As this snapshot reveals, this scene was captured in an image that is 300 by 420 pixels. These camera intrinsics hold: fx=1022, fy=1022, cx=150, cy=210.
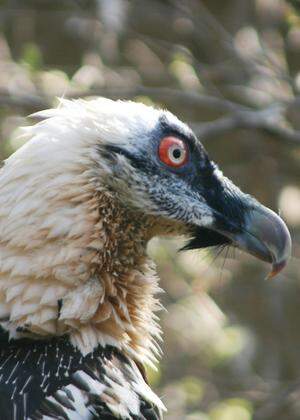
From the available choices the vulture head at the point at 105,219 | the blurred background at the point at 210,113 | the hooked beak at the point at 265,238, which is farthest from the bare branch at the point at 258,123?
the hooked beak at the point at 265,238

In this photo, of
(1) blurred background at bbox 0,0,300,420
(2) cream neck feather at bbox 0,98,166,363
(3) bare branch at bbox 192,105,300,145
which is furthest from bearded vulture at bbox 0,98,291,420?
(3) bare branch at bbox 192,105,300,145

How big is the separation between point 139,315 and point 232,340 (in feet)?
7.07

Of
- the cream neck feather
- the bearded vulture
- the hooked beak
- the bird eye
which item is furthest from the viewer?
the bird eye

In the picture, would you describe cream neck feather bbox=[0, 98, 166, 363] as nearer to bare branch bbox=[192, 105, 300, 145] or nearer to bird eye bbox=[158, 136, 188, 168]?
bird eye bbox=[158, 136, 188, 168]

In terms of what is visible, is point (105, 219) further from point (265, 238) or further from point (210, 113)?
point (210, 113)

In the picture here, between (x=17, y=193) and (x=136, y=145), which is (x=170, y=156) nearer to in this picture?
(x=136, y=145)

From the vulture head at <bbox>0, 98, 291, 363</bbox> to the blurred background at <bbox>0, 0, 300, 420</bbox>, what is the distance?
1.46m

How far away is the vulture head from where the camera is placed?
3436mm

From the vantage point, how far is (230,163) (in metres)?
8.18

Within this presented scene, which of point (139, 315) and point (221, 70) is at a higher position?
point (221, 70)

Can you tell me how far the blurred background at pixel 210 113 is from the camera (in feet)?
19.7

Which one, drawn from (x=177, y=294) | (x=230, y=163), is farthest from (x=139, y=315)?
(x=230, y=163)

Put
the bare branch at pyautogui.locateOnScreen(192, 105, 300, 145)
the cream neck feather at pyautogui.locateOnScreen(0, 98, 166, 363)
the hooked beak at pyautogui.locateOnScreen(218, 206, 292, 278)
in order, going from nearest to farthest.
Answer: the cream neck feather at pyautogui.locateOnScreen(0, 98, 166, 363) < the hooked beak at pyautogui.locateOnScreen(218, 206, 292, 278) < the bare branch at pyautogui.locateOnScreen(192, 105, 300, 145)

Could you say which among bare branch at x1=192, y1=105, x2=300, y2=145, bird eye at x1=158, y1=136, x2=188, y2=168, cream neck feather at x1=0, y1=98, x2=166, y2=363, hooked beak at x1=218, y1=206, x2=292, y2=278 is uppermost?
bare branch at x1=192, y1=105, x2=300, y2=145
